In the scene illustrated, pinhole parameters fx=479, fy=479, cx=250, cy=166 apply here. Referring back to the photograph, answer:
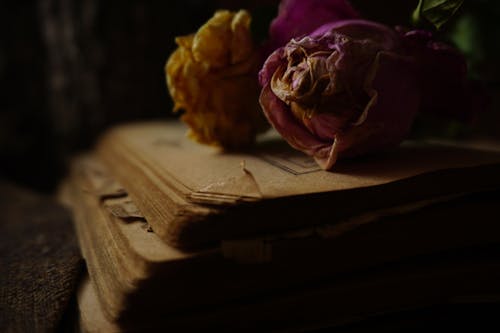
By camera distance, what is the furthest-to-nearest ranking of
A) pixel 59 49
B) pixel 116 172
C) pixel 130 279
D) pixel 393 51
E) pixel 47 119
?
pixel 47 119
pixel 59 49
pixel 116 172
pixel 393 51
pixel 130 279

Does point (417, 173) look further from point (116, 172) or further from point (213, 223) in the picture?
point (116, 172)

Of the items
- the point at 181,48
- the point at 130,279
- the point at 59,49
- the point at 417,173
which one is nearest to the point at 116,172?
the point at 181,48

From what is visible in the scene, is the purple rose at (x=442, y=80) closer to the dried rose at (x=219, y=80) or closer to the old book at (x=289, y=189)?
the old book at (x=289, y=189)

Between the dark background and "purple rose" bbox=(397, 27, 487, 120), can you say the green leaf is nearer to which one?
"purple rose" bbox=(397, 27, 487, 120)

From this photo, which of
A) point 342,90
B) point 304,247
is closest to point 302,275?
point 304,247

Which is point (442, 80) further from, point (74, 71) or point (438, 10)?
point (74, 71)
